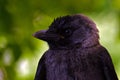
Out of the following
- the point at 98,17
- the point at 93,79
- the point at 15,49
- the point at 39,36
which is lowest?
the point at 93,79

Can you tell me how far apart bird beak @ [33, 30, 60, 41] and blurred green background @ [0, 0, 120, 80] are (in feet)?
2.86

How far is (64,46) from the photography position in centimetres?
253

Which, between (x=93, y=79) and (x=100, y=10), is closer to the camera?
(x=93, y=79)

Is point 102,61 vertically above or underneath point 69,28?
underneath

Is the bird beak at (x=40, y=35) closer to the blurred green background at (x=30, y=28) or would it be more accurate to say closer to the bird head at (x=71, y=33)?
the bird head at (x=71, y=33)

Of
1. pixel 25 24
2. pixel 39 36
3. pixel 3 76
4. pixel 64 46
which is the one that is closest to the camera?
pixel 39 36

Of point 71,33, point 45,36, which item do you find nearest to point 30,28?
point 71,33

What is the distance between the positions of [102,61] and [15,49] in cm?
110

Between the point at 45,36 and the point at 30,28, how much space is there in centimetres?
103

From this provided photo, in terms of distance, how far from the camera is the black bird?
7.85 ft

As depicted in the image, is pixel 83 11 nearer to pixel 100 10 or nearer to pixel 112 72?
pixel 100 10

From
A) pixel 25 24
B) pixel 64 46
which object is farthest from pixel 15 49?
pixel 64 46

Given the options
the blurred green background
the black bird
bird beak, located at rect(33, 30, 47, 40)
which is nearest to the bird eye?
the black bird

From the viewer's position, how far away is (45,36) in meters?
2.38
